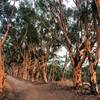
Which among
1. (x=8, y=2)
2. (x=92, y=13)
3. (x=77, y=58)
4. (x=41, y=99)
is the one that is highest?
(x=8, y=2)

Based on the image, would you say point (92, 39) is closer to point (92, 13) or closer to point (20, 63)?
point (92, 13)

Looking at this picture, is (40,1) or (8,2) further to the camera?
(40,1)

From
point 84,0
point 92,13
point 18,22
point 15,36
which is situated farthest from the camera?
point 15,36

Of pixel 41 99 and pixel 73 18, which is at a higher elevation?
pixel 73 18

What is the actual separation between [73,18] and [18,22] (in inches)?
504

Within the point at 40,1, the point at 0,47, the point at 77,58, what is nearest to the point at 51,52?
the point at 40,1

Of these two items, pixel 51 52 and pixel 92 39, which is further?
pixel 51 52

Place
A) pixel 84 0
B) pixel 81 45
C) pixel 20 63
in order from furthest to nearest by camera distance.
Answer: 1. pixel 20 63
2. pixel 81 45
3. pixel 84 0

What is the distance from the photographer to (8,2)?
3009 centimetres

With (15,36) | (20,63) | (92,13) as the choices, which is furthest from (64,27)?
(20,63)

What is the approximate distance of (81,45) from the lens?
29.2 meters

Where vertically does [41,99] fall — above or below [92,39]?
below

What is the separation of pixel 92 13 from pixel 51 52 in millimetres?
31241

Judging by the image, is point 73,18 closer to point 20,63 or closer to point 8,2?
point 8,2
